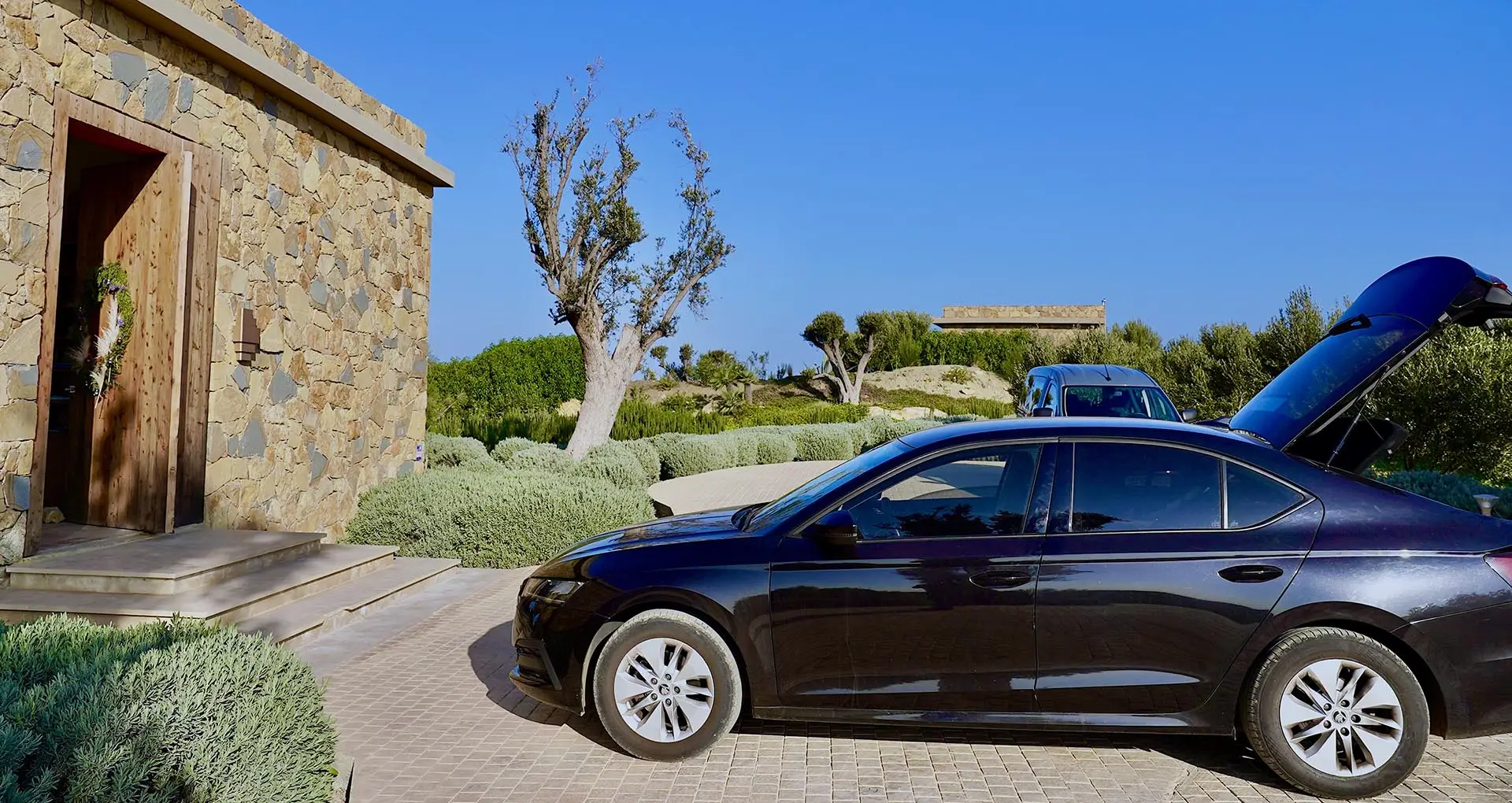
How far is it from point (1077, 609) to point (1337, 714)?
1.11 meters

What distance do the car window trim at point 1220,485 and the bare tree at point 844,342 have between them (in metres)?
41.0

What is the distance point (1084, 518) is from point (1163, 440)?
54 cm

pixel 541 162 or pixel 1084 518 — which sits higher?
pixel 541 162

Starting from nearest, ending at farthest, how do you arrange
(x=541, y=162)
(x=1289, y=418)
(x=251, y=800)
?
(x=251, y=800) < (x=1289, y=418) < (x=541, y=162)

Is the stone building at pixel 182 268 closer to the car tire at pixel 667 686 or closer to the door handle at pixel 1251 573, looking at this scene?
the car tire at pixel 667 686

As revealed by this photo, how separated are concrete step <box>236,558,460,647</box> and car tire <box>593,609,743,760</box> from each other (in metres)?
2.39

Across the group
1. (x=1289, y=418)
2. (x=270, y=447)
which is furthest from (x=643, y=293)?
(x=1289, y=418)

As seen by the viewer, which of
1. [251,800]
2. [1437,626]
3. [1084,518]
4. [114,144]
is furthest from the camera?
[114,144]

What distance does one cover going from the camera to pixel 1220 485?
13.6ft

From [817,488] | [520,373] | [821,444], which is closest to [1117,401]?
[821,444]

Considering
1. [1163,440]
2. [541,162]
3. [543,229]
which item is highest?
[541,162]

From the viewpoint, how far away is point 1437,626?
3777mm

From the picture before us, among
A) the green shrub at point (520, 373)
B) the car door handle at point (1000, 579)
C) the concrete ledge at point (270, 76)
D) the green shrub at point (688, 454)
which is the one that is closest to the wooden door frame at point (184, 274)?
the concrete ledge at point (270, 76)

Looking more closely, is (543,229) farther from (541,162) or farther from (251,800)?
(251,800)
